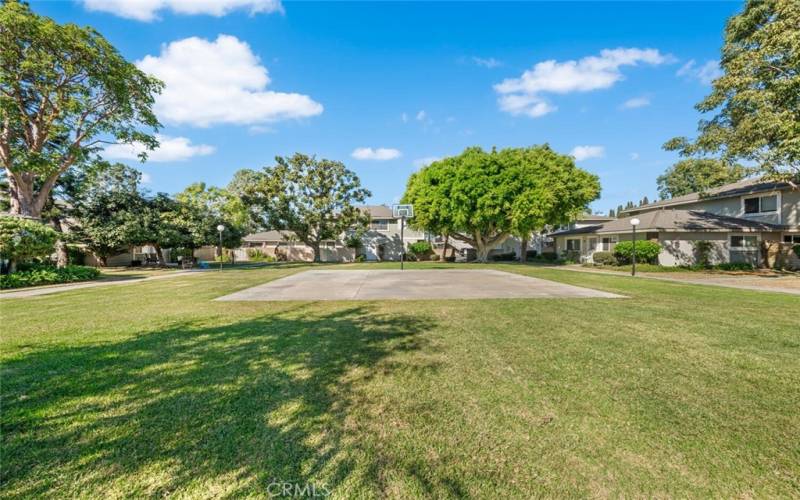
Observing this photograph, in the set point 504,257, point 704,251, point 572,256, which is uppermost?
point 704,251

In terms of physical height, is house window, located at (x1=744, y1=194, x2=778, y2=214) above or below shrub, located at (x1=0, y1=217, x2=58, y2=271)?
above

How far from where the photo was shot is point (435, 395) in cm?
314

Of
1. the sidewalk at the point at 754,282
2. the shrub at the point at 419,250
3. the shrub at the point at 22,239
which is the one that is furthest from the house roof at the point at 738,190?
the shrub at the point at 22,239

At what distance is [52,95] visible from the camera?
1472cm

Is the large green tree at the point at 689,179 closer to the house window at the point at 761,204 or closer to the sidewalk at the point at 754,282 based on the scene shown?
the house window at the point at 761,204

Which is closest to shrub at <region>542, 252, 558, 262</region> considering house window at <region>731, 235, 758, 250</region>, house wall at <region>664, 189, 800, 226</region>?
house wall at <region>664, 189, 800, 226</region>

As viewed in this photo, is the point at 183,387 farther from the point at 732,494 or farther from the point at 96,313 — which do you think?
the point at 96,313

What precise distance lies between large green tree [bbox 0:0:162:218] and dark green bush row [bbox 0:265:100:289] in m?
4.45

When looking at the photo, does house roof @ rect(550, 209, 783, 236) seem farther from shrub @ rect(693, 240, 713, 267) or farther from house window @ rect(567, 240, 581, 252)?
house window @ rect(567, 240, 581, 252)

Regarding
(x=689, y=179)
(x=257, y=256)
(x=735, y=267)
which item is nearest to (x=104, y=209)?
(x=257, y=256)

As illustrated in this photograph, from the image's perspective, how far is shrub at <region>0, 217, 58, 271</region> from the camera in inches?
479

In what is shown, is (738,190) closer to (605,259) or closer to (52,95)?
(605,259)

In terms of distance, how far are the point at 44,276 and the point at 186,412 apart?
630 inches

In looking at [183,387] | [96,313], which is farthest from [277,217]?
[183,387]
